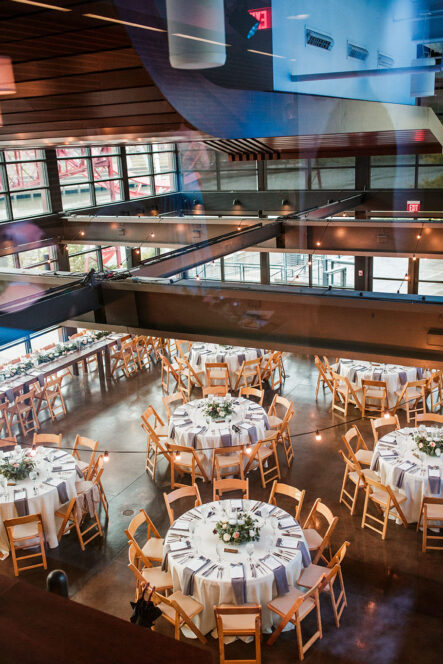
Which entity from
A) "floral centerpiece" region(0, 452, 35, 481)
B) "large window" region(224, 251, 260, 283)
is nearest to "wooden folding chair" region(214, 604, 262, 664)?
"floral centerpiece" region(0, 452, 35, 481)

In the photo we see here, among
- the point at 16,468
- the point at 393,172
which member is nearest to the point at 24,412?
the point at 16,468

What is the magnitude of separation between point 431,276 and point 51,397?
10.2m

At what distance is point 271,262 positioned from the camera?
17.4m

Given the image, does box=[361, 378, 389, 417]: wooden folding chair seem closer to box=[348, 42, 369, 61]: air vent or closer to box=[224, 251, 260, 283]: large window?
box=[224, 251, 260, 283]: large window

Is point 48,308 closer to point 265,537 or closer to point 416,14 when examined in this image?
point 265,537

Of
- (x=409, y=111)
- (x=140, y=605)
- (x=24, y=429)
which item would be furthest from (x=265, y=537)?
(x=24, y=429)

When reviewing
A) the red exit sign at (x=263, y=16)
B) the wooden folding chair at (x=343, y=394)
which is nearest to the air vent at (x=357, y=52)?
the red exit sign at (x=263, y=16)

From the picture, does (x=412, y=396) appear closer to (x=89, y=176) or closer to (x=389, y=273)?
(x=389, y=273)

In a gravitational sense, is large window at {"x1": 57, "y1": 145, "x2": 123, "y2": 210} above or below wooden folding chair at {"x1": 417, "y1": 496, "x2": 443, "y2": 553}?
above

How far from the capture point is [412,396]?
11227 millimetres

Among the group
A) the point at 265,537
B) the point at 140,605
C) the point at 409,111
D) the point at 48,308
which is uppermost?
the point at 409,111

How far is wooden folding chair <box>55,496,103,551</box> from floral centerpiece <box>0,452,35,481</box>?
73 cm

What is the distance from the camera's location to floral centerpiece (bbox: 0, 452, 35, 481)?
8.04 m

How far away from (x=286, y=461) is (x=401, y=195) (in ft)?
26.9
